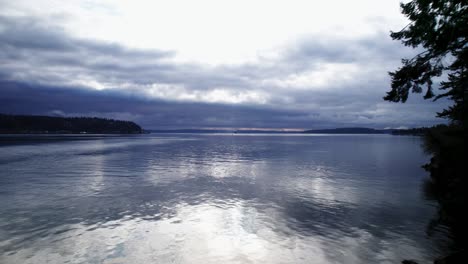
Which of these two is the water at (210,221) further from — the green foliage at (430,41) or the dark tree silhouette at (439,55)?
the green foliage at (430,41)

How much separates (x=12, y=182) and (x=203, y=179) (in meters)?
27.8

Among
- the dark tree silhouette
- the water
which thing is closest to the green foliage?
the dark tree silhouette

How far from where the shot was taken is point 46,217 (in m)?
24.1

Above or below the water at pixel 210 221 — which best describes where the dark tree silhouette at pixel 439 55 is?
above

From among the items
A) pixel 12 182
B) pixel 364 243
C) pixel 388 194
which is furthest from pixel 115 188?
pixel 388 194

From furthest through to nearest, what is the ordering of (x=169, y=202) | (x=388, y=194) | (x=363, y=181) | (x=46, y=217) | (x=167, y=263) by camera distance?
(x=363, y=181) < (x=388, y=194) < (x=169, y=202) < (x=46, y=217) < (x=167, y=263)

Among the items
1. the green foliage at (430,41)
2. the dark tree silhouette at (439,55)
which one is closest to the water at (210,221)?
the dark tree silhouette at (439,55)

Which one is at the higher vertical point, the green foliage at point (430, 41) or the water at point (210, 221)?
the green foliage at point (430, 41)

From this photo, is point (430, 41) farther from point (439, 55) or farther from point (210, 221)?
point (210, 221)

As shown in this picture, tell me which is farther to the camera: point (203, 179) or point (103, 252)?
point (203, 179)

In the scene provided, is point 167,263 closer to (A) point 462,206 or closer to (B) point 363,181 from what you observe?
(A) point 462,206

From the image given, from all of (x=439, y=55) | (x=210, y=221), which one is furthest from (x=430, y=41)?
(x=210, y=221)

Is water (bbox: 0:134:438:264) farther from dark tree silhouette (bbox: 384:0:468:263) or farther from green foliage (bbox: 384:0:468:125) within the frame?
green foliage (bbox: 384:0:468:125)

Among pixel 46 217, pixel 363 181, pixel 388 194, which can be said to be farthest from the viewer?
pixel 363 181
